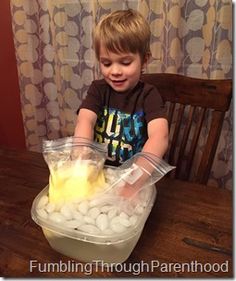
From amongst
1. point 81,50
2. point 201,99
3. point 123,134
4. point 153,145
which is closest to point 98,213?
point 153,145

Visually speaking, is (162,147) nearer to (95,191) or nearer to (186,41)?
(95,191)

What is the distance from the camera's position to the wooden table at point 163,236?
552 millimetres

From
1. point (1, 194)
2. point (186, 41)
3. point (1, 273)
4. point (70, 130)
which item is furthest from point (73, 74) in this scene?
point (1, 273)

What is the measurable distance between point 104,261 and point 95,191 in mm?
127

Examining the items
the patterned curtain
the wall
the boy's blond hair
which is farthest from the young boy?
the wall

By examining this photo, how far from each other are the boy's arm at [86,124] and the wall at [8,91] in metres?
0.91

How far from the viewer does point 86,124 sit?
2.88ft

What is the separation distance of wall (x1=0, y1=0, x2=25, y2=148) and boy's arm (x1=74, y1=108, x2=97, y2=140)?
2.98 ft

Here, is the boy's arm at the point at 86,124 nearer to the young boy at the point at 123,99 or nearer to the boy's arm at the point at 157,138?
the young boy at the point at 123,99

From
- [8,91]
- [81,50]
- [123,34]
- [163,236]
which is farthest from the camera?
[8,91]

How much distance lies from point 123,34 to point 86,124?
0.90 feet

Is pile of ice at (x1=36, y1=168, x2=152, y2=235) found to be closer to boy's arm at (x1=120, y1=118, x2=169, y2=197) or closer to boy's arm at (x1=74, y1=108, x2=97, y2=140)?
boy's arm at (x1=120, y1=118, x2=169, y2=197)

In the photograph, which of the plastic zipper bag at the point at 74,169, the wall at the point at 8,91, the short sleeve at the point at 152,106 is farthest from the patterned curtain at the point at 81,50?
the plastic zipper bag at the point at 74,169

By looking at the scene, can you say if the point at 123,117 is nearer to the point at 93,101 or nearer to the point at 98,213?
the point at 93,101
